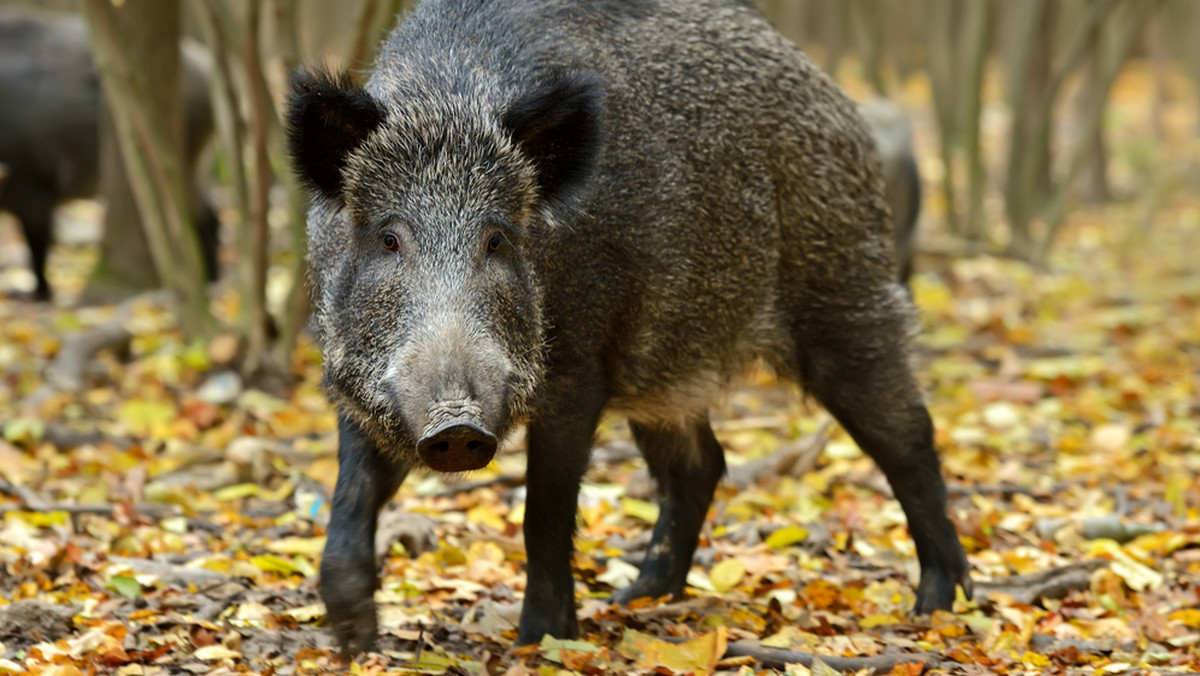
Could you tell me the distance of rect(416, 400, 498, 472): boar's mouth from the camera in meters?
3.13

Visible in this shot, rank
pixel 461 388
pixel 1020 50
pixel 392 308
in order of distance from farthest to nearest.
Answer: pixel 1020 50
pixel 392 308
pixel 461 388

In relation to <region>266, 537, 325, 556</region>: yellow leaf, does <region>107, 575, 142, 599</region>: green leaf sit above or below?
below

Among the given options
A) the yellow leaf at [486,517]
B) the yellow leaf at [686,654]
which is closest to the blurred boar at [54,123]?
the yellow leaf at [486,517]

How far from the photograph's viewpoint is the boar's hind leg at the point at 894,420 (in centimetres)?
473

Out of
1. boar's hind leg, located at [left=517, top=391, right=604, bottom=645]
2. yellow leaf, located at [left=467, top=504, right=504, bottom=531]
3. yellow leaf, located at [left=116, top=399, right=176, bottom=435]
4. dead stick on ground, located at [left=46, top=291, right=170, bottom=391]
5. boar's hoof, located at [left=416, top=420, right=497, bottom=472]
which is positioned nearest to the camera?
boar's hoof, located at [left=416, top=420, right=497, bottom=472]

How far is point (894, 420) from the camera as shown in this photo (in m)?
4.82

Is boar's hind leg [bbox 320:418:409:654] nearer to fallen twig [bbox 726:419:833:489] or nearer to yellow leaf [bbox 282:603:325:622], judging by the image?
yellow leaf [bbox 282:603:325:622]

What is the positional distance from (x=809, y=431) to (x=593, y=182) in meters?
3.17

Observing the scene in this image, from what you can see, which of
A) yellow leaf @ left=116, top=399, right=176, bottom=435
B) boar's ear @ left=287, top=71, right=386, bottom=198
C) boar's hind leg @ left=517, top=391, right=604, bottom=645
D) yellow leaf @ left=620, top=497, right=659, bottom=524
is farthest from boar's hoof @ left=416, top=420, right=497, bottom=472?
yellow leaf @ left=116, top=399, right=176, bottom=435

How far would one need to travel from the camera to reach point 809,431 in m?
6.90

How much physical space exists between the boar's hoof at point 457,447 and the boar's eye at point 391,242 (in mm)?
608

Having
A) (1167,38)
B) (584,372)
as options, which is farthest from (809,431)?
(1167,38)

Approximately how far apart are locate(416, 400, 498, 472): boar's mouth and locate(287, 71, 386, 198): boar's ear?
85 centimetres

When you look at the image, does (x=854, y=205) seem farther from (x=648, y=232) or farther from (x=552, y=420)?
(x=552, y=420)
